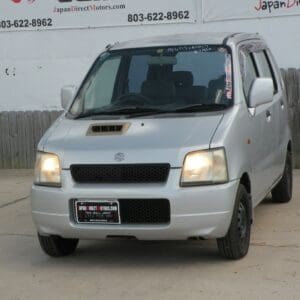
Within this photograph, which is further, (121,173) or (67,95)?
(67,95)

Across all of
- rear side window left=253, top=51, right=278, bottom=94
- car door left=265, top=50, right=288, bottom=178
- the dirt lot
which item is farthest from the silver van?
car door left=265, top=50, right=288, bottom=178

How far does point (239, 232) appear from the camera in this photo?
221 inches

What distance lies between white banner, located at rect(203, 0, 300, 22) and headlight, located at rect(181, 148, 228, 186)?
623 centimetres

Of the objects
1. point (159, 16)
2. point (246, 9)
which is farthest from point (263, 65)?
point (159, 16)

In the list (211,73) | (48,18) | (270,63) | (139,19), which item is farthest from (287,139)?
(48,18)

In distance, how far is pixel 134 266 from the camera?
571 cm

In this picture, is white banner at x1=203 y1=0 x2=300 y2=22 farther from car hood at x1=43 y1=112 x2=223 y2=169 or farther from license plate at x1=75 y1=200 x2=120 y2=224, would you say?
license plate at x1=75 y1=200 x2=120 y2=224

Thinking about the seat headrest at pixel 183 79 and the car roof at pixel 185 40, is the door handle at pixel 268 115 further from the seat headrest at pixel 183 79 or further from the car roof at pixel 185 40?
the seat headrest at pixel 183 79

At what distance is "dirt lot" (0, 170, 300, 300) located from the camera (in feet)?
16.6

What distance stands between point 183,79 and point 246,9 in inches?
209

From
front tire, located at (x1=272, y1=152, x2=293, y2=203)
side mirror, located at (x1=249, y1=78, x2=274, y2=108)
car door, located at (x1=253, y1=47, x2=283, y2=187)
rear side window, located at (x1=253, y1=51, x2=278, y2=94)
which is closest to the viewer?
side mirror, located at (x1=249, y1=78, x2=274, y2=108)

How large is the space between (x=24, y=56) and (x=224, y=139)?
7397 millimetres

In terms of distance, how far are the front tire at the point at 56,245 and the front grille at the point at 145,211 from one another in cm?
87

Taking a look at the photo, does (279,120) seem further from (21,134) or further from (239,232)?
(21,134)
